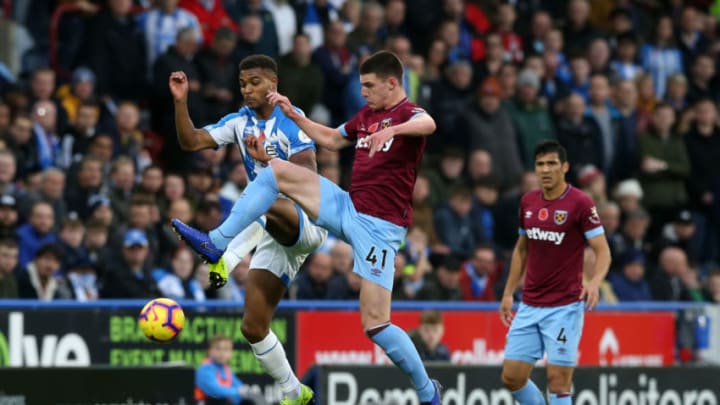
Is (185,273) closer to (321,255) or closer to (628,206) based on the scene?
(321,255)

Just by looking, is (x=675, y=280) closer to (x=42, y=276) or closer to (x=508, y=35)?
(x=508, y=35)

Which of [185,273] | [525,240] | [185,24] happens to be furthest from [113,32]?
[525,240]

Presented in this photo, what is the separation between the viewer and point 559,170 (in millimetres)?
12148

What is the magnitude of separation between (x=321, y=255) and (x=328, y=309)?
0.86m

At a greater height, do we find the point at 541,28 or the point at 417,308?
the point at 541,28

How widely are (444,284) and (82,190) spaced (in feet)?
13.1

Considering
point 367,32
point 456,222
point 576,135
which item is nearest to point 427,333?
point 456,222

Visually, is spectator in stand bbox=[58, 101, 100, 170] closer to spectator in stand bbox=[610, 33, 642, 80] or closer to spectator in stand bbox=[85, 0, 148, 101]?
spectator in stand bbox=[85, 0, 148, 101]

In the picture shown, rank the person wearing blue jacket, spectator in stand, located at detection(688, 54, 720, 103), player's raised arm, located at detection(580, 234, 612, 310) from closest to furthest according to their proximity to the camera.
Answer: player's raised arm, located at detection(580, 234, 612, 310) → the person wearing blue jacket → spectator in stand, located at detection(688, 54, 720, 103)

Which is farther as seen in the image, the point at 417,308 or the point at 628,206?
the point at 628,206

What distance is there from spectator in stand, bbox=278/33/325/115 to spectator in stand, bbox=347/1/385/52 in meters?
1.06

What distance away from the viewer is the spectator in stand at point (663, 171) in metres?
Result: 20.4

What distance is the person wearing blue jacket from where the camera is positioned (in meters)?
13.5

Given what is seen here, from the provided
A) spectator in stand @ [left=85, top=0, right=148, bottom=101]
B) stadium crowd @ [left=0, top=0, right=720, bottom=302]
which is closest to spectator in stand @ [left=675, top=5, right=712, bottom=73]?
stadium crowd @ [left=0, top=0, right=720, bottom=302]
